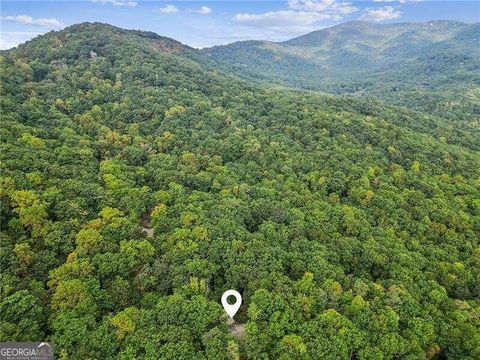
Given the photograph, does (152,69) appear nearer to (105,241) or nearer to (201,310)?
(105,241)

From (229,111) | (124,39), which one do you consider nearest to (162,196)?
(229,111)

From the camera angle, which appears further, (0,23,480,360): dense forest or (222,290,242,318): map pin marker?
(222,290,242,318): map pin marker

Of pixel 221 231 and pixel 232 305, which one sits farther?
pixel 221 231

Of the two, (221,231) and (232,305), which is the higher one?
(221,231)

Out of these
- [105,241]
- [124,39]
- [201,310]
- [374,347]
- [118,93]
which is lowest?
[374,347]

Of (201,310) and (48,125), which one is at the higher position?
(48,125)

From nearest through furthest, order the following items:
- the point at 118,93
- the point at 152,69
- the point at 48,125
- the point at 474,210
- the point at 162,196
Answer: the point at 162,196 → the point at 474,210 → the point at 48,125 → the point at 118,93 → the point at 152,69

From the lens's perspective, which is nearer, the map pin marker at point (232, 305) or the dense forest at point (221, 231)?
the dense forest at point (221, 231)

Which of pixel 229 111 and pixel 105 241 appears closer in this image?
A: pixel 105 241
